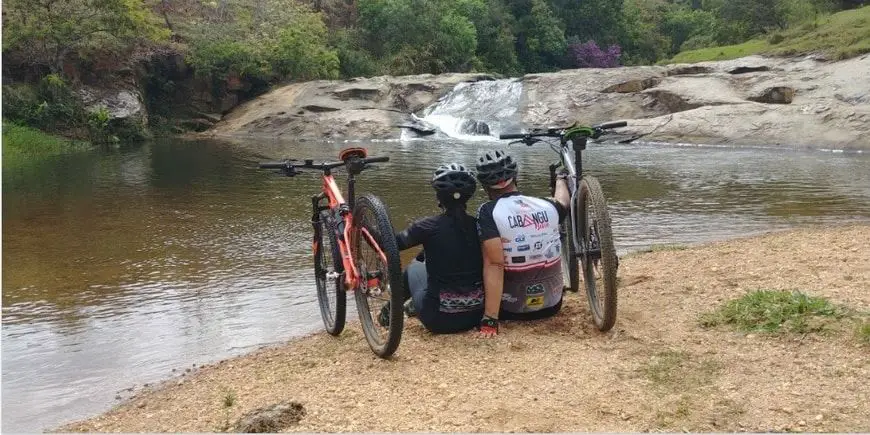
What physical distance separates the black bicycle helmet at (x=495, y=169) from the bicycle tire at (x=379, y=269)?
2.35ft

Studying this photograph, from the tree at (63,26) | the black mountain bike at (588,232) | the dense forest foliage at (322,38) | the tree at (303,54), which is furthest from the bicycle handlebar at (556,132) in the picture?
the tree at (303,54)

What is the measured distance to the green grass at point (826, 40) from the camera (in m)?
26.5

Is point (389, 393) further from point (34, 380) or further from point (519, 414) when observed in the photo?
point (34, 380)

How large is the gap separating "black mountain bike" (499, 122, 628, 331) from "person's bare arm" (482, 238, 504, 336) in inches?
26.2

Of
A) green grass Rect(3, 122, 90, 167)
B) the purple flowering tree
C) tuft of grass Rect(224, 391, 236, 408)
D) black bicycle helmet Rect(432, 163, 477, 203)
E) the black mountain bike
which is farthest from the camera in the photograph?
the purple flowering tree

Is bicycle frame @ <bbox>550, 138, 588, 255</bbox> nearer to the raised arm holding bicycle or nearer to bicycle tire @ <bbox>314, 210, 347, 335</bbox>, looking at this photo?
the raised arm holding bicycle

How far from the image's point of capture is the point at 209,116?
113ft

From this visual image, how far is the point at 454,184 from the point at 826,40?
1124 inches

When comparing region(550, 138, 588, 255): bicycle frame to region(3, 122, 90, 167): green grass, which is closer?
region(550, 138, 588, 255): bicycle frame

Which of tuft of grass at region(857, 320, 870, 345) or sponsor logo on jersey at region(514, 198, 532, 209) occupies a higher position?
sponsor logo on jersey at region(514, 198, 532, 209)

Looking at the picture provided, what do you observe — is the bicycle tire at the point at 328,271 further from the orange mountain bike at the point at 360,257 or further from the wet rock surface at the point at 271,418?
the wet rock surface at the point at 271,418

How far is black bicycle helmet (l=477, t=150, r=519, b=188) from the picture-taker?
16.1 ft

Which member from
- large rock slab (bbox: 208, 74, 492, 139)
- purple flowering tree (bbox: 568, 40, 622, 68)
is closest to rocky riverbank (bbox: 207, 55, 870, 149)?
large rock slab (bbox: 208, 74, 492, 139)

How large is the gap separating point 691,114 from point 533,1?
90.4 feet
